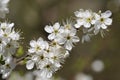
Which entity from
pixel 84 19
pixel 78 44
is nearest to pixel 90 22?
pixel 84 19

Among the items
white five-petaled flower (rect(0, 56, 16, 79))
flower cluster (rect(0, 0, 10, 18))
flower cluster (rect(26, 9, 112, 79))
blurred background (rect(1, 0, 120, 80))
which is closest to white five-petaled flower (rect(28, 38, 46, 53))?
flower cluster (rect(26, 9, 112, 79))

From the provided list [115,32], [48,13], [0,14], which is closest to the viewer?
[0,14]

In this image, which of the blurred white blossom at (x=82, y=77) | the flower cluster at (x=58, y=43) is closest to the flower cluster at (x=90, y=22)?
the flower cluster at (x=58, y=43)

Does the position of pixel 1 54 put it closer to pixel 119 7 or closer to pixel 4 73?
pixel 4 73

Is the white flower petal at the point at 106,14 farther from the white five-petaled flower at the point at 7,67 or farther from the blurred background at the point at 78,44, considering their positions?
the blurred background at the point at 78,44

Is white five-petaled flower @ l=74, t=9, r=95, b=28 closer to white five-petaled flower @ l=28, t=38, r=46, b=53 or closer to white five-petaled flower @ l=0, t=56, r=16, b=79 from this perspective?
white five-petaled flower @ l=28, t=38, r=46, b=53

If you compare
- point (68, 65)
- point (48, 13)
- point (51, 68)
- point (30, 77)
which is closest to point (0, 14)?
point (51, 68)
